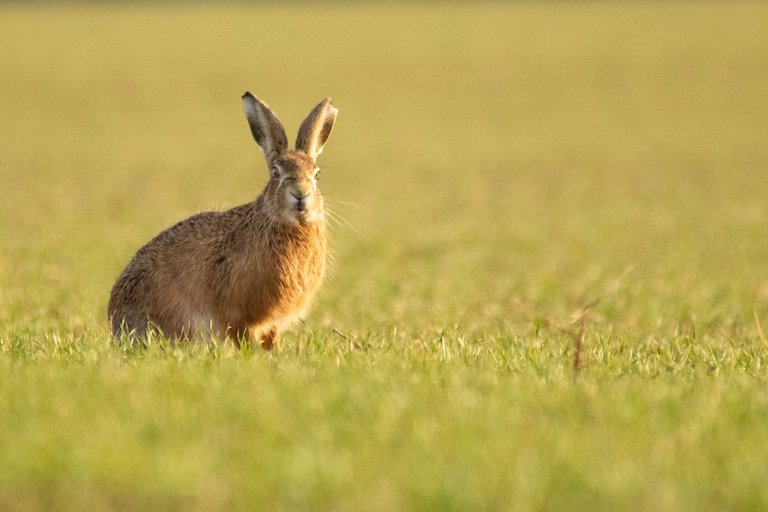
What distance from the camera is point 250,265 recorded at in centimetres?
690

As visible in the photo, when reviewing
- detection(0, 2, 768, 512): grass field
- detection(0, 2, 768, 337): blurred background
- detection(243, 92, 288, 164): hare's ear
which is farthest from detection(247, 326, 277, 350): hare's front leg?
detection(243, 92, 288, 164): hare's ear

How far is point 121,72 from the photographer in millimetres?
44250

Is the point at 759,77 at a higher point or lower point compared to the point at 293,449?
lower

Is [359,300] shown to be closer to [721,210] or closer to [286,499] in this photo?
[286,499]

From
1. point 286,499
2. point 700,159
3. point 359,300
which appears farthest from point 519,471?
point 700,159

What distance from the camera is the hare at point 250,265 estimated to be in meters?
6.88

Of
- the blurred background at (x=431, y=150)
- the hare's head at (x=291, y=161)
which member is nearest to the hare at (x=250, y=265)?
the hare's head at (x=291, y=161)

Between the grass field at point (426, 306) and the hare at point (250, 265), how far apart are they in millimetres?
295

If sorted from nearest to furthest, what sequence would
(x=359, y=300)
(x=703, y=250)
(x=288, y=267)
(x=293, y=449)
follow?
(x=293, y=449) < (x=288, y=267) < (x=359, y=300) < (x=703, y=250)

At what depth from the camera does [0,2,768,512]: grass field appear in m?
4.30

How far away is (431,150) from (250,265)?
25000 millimetres

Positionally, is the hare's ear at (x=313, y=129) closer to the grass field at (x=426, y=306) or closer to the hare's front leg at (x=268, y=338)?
the grass field at (x=426, y=306)

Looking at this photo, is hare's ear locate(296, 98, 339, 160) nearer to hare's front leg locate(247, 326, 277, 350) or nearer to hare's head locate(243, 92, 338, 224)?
hare's head locate(243, 92, 338, 224)

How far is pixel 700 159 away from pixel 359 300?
1980 centimetres
